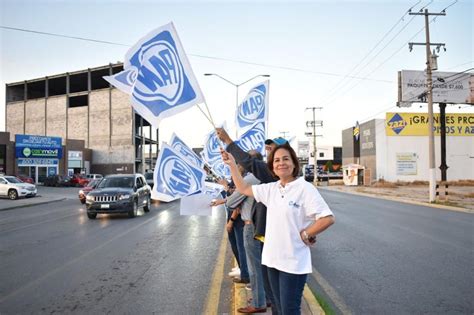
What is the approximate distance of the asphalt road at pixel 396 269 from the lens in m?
4.92

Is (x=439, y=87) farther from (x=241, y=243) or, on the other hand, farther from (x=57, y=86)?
(x=57, y=86)

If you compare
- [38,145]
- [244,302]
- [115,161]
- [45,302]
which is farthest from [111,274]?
[115,161]

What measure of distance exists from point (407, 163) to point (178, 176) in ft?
155

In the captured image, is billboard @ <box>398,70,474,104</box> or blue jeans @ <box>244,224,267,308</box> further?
billboard @ <box>398,70,474,104</box>

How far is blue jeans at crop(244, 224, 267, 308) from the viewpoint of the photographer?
4281mm

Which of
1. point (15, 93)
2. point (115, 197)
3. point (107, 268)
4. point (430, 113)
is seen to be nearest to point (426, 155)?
point (430, 113)

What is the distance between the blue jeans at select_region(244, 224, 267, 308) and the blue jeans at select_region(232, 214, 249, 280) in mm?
673

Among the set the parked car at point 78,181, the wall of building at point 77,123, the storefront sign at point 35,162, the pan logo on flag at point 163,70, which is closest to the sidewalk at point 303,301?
the pan logo on flag at point 163,70

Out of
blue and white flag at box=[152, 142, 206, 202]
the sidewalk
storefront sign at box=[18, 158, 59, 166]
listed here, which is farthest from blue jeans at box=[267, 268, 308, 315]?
storefront sign at box=[18, 158, 59, 166]

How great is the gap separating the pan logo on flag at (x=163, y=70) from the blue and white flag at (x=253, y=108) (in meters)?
8.33

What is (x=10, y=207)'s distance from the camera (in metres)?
19.8

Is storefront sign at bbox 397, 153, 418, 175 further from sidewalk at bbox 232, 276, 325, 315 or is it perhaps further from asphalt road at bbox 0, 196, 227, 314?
sidewalk at bbox 232, 276, 325, 315

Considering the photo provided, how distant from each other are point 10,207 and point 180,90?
60.9 ft

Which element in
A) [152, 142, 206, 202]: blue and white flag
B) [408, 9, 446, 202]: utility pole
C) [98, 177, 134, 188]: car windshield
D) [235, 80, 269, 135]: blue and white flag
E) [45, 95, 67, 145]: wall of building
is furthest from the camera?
[45, 95, 67, 145]: wall of building
